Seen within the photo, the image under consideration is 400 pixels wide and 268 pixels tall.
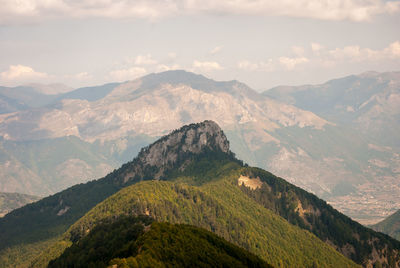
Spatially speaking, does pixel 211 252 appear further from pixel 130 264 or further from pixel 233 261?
pixel 130 264

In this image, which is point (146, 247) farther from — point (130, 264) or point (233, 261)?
point (233, 261)

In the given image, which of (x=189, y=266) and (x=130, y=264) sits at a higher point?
(x=130, y=264)

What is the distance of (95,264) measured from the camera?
7229 inches

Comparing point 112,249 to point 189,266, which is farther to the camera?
point 112,249

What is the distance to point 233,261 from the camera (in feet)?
642

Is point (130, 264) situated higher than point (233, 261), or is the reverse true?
point (130, 264)

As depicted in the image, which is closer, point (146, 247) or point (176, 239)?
point (146, 247)

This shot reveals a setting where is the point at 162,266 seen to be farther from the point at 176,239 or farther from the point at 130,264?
the point at 176,239

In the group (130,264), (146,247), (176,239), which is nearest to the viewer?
(130,264)

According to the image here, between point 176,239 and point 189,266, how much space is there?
19119mm

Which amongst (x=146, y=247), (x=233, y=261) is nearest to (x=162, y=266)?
(x=146, y=247)

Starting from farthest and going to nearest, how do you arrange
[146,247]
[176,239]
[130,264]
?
[176,239] → [146,247] → [130,264]

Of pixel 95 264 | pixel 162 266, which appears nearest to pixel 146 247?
pixel 162 266

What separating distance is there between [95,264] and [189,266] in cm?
4152
